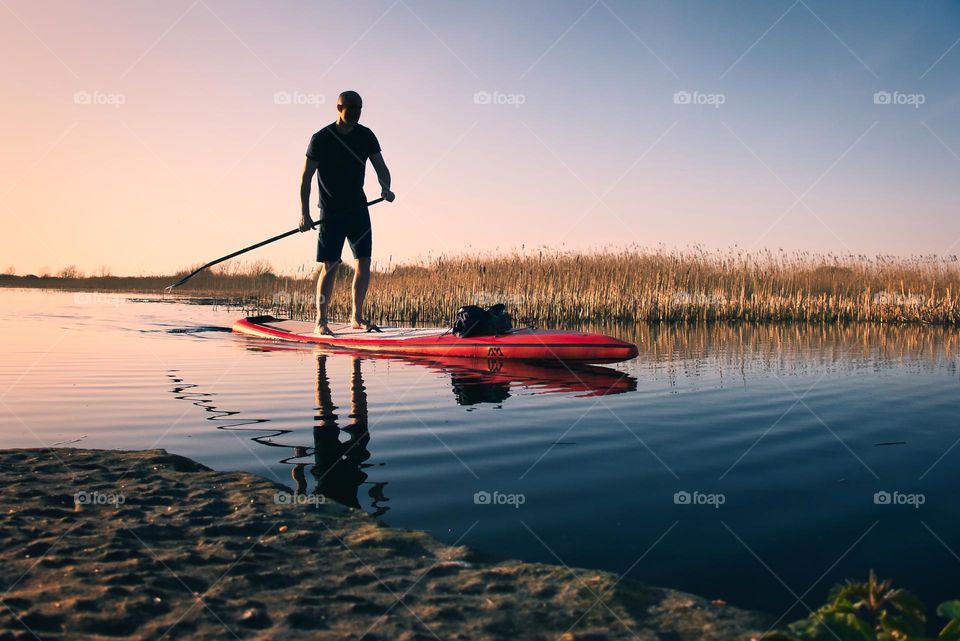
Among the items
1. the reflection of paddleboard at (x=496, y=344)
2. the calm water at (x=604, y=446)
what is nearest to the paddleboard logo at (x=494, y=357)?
the reflection of paddleboard at (x=496, y=344)

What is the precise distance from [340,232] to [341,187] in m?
0.54

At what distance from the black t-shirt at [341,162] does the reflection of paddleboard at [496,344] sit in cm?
172

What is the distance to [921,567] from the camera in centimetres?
225

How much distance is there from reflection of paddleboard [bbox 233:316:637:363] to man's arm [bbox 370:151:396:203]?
69.2 inches

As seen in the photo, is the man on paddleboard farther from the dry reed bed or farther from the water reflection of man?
the dry reed bed

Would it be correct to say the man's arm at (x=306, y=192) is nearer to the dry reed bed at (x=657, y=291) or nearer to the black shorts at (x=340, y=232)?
the black shorts at (x=340, y=232)

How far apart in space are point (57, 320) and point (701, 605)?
16.7 m

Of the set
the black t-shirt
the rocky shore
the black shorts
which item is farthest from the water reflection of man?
the black t-shirt

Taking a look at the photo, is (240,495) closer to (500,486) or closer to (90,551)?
(90,551)

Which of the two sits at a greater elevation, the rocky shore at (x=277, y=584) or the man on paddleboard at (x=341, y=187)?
the man on paddleboard at (x=341, y=187)

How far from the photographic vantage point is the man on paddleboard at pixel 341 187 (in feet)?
26.9

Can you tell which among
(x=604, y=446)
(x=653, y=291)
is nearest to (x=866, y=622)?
(x=604, y=446)

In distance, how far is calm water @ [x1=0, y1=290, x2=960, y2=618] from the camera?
2.36 metres

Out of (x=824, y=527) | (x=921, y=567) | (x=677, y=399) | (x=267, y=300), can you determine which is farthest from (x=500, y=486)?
(x=267, y=300)
